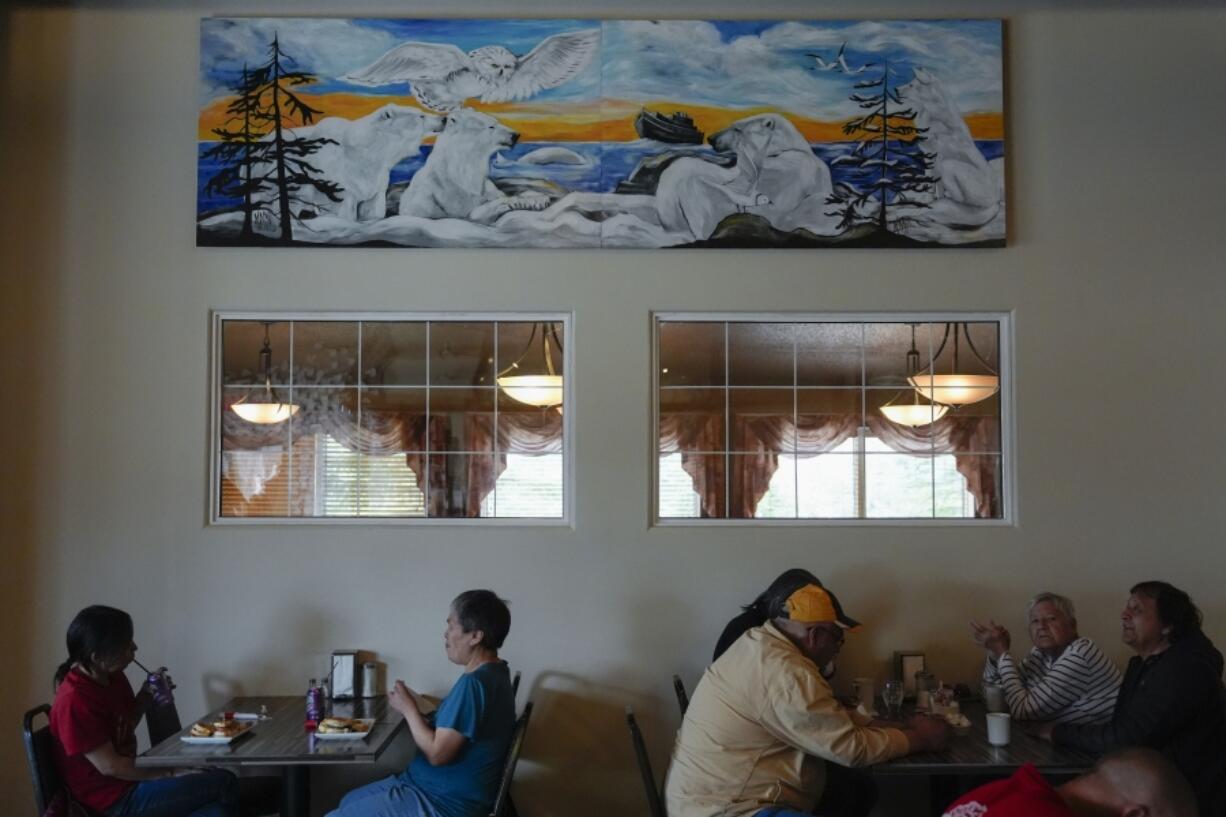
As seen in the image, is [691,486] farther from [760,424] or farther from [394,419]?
[394,419]

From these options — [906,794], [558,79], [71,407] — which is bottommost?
[906,794]

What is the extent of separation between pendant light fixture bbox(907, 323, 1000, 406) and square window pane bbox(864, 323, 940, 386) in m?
0.05

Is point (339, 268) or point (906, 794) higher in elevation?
point (339, 268)

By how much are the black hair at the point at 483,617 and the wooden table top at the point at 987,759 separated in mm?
1357

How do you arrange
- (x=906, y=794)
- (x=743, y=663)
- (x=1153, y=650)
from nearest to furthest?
1. (x=743, y=663)
2. (x=1153, y=650)
3. (x=906, y=794)

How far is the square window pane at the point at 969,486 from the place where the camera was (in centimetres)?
464

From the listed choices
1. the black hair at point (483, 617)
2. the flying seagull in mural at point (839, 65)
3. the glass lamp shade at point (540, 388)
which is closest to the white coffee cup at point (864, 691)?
the black hair at point (483, 617)

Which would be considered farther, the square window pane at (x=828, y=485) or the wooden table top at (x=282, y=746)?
the square window pane at (x=828, y=485)

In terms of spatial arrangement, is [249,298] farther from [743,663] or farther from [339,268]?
[743,663]

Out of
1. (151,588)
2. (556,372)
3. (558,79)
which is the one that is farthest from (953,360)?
(151,588)

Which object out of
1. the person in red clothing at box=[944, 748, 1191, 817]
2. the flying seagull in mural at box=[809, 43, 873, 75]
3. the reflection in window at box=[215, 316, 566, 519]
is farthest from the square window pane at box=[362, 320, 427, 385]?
the person in red clothing at box=[944, 748, 1191, 817]

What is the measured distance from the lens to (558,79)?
4.61m

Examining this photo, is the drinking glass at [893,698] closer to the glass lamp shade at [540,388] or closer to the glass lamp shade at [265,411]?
the glass lamp shade at [540,388]

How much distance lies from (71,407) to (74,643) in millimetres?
1355
